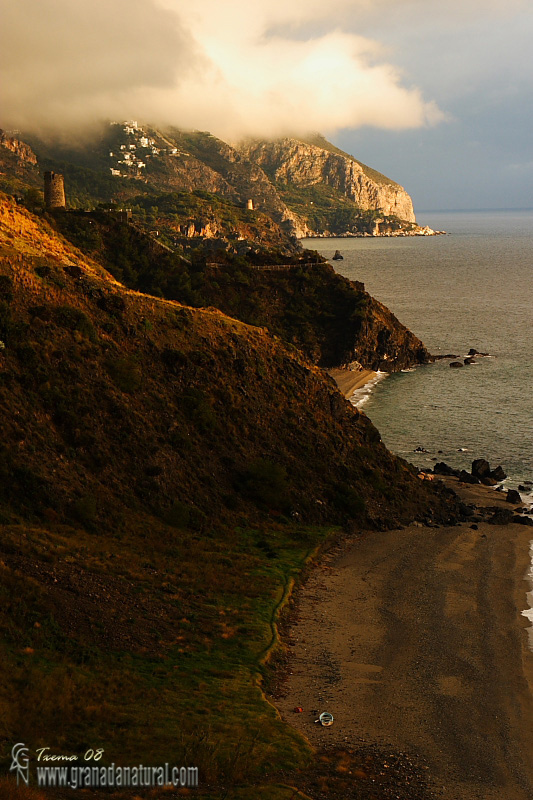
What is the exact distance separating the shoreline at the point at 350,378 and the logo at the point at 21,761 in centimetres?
9599

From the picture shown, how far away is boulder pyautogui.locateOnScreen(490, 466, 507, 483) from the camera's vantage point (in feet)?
247

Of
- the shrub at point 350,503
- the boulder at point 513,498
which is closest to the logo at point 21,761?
the shrub at point 350,503

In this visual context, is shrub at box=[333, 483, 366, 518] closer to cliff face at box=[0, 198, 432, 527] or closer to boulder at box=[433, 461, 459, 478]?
cliff face at box=[0, 198, 432, 527]

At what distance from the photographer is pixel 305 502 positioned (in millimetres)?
59188

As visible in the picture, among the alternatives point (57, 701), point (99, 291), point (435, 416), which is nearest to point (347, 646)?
point (57, 701)

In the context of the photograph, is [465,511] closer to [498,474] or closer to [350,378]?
[498,474]

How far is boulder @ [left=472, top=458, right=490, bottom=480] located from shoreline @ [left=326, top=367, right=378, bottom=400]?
1635 inches

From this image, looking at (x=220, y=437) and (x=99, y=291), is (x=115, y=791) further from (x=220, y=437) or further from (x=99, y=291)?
(x=99, y=291)

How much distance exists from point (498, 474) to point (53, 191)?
327 ft

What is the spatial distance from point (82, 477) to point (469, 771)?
28.5 metres

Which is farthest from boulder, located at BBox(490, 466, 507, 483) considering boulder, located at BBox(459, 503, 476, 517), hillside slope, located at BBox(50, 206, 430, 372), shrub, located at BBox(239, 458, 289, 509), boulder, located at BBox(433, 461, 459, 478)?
hillside slope, located at BBox(50, 206, 430, 372)

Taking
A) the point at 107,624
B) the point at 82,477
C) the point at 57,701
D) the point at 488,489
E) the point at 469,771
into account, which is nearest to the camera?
the point at 57,701

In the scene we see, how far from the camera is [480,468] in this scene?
7612 cm

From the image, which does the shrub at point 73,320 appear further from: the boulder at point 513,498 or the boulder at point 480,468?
the boulder at point 480,468
